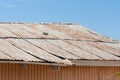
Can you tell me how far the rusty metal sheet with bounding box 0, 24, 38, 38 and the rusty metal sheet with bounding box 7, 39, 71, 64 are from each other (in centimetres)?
85

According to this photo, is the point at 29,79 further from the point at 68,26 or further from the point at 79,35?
the point at 68,26

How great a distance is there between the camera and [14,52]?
45.0 feet

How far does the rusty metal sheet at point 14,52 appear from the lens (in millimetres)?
13156

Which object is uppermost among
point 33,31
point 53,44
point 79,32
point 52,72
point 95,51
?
Answer: point 33,31

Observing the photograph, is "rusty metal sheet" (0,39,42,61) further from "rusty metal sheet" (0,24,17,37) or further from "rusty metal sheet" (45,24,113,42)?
"rusty metal sheet" (45,24,113,42)

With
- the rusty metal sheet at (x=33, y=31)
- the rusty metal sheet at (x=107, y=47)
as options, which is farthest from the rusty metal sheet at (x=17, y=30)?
the rusty metal sheet at (x=107, y=47)

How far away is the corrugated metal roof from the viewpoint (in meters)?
13.9

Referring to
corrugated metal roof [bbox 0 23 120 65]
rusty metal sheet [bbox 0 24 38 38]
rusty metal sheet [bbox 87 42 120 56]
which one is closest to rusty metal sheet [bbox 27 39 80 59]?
corrugated metal roof [bbox 0 23 120 65]

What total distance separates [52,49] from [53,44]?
2.62 feet

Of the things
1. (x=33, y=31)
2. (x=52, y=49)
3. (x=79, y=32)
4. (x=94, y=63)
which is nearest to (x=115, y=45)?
(x=79, y=32)

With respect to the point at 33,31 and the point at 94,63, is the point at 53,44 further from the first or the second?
the point at 33,31

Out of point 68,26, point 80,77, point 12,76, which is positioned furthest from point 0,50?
point 68,26

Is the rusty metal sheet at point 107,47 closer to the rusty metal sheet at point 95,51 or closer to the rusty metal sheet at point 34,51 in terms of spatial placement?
the rusty metal sheet at point 95,51

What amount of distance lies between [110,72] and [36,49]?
123 inches
